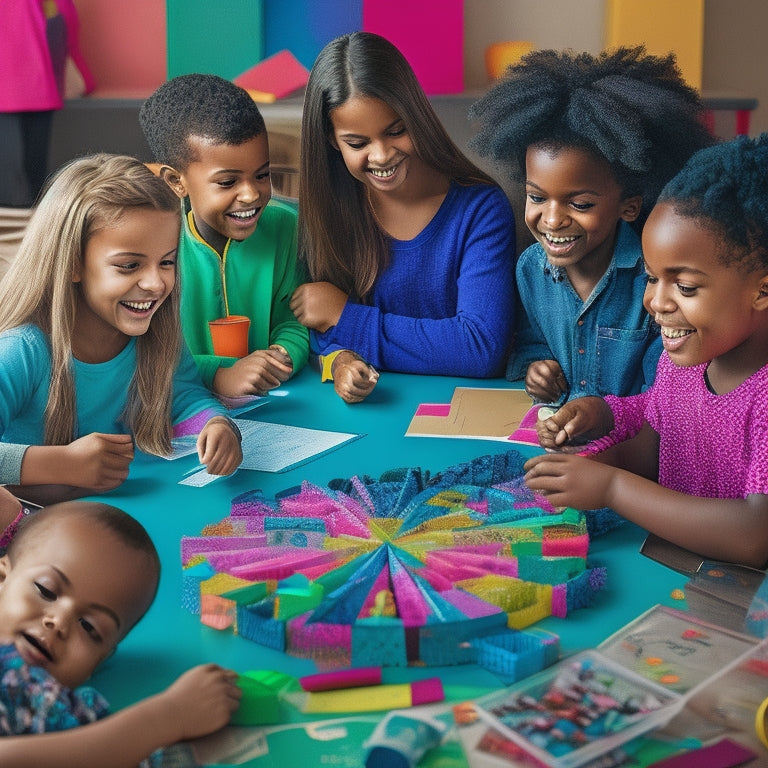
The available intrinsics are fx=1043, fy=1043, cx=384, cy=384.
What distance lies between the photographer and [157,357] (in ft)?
6.53

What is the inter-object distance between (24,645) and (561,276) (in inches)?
56.2

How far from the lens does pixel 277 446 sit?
1957 mm

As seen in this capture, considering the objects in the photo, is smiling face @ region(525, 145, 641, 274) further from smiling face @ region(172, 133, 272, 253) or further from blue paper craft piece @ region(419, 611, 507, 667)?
blue paper craft piece @ region(419, 611, 507, 667)

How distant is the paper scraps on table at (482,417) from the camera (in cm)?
199

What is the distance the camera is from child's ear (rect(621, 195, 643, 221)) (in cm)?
207

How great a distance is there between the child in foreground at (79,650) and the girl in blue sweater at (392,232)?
1.07 m

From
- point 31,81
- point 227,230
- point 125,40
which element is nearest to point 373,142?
point 227,230

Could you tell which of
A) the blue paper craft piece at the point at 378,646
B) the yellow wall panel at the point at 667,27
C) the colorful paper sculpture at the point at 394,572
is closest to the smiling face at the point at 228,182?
the colorful paper sculpture at the point at 394,572

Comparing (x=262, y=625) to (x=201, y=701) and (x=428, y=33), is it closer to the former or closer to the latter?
(x=201, y=701)

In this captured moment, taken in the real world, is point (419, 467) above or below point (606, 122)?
below

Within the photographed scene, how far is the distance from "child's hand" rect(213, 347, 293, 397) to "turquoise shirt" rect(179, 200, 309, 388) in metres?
0.12

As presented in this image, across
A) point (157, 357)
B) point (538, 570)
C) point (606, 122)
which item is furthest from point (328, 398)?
point (538, 570)

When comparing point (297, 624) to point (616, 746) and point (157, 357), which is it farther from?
point (157, 357)

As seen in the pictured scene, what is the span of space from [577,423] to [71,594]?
92 centimetres
